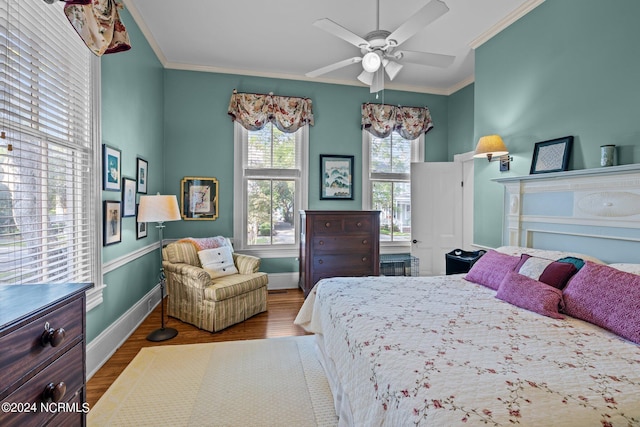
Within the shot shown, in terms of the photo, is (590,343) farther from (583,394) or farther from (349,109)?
(349,109)

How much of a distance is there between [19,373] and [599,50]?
3710mm

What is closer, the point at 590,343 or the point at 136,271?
the point at 590,343

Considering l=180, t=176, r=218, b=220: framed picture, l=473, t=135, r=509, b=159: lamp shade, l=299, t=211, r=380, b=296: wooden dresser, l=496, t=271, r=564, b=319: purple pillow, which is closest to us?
l=496, t=271, r=564, b=319: purple pillow

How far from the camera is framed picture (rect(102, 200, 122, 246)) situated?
2.48 metres

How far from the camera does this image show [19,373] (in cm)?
90

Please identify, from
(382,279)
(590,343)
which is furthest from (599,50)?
(382,279)

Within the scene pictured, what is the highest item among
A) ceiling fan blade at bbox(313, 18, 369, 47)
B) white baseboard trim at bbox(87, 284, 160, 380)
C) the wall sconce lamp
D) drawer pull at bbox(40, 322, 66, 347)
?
ceiling fan blade at bbox(313, 18, 369, 47)

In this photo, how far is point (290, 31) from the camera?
335 centimetres

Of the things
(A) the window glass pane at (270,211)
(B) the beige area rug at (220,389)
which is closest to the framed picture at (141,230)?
(B) the beige area rug at (220,389)

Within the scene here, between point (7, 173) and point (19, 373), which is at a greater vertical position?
point (7, 173)

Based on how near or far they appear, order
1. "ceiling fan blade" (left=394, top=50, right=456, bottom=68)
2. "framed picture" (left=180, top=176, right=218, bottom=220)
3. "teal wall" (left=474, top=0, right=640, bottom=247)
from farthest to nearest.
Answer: "framed picture" (left=180, top=176, right=218, bottom=220)
"ceiling fan blade" (left=394, top=50, right=456, bottom=68)
"teal wall" (left=474, top=0, right=640, bottom=247)

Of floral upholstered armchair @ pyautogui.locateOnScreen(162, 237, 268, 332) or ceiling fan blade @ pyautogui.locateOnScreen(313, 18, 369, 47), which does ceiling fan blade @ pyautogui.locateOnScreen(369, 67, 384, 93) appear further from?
floral upholstered armchair @ pyautogui.locateOnScreen(162, 237, 268, 332)

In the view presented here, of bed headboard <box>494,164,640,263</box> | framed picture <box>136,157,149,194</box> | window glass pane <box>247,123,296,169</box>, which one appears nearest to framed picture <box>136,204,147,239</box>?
framed picture <box>136,157,149,194</box>

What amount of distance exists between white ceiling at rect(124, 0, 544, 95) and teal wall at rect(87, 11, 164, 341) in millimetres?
313
